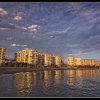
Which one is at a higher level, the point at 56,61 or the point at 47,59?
the point at 47,59

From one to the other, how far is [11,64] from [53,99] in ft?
171

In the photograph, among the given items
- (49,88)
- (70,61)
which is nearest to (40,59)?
(70,61)

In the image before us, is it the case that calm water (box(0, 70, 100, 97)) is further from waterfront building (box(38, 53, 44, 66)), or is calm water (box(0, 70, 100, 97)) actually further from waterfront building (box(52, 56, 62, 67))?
waterfront building (box(52, 56, 62, 67))

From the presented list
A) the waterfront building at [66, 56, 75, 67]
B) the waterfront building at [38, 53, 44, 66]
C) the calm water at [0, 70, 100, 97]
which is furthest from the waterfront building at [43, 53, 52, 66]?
the calm water at [0, 70, 100, 97]

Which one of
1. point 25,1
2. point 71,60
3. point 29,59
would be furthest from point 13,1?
point 71,60

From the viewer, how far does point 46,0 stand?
11.4 ft

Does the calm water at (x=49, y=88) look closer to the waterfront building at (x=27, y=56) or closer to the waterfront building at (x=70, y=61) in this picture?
the waterfront building at (x=27, y=56)

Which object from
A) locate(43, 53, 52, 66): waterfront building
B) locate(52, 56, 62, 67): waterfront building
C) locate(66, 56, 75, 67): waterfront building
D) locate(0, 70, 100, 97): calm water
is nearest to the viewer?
locate(0, 70, 100, 97): calm water

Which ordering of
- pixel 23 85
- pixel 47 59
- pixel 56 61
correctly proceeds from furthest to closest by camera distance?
1. pixel 56 61
2. pixel 47 59
3. pixel 23 85

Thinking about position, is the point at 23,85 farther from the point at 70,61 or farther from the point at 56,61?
the point at 70,61

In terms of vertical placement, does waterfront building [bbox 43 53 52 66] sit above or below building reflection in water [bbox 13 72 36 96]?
above

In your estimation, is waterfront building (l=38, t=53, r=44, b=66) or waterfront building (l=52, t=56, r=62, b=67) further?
waterfront building (l=52, t=56, r=62, b=67)

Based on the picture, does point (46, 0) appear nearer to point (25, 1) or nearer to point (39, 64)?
point (25, 1)

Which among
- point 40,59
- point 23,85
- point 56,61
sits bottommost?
point 23,85
